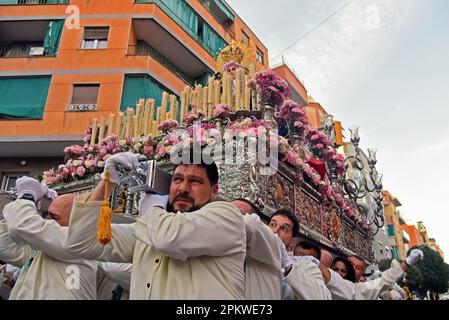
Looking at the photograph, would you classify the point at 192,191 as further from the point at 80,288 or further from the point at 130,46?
the point at 130,46

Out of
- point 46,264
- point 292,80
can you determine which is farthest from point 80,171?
point 292,80

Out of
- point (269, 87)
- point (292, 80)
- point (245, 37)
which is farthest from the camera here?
point (292, 80)

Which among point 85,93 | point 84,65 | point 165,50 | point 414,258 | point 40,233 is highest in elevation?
point 165,50

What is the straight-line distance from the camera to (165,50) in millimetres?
16688

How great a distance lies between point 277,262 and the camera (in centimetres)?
248

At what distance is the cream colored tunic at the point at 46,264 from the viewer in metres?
2.50

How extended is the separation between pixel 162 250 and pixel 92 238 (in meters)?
0.67

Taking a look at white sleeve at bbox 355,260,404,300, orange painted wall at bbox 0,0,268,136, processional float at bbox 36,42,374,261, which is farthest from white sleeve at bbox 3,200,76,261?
orange painted wall at bbox 0,0,268,136

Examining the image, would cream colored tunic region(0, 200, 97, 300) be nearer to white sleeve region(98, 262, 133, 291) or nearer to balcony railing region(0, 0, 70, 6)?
white sleeve region(98, 262, 133, 291)

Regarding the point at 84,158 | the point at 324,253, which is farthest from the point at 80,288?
the point at 84,158

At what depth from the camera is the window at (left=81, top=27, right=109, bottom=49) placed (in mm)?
15422

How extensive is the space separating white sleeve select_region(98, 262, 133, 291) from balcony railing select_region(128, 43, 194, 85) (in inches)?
517

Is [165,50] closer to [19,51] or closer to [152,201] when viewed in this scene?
[19,51]

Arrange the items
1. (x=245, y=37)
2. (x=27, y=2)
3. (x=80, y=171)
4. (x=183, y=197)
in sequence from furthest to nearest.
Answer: (x=245, y=37) → (x=27, y=2) → (x=80, y=171) → (x=183, y=197)
